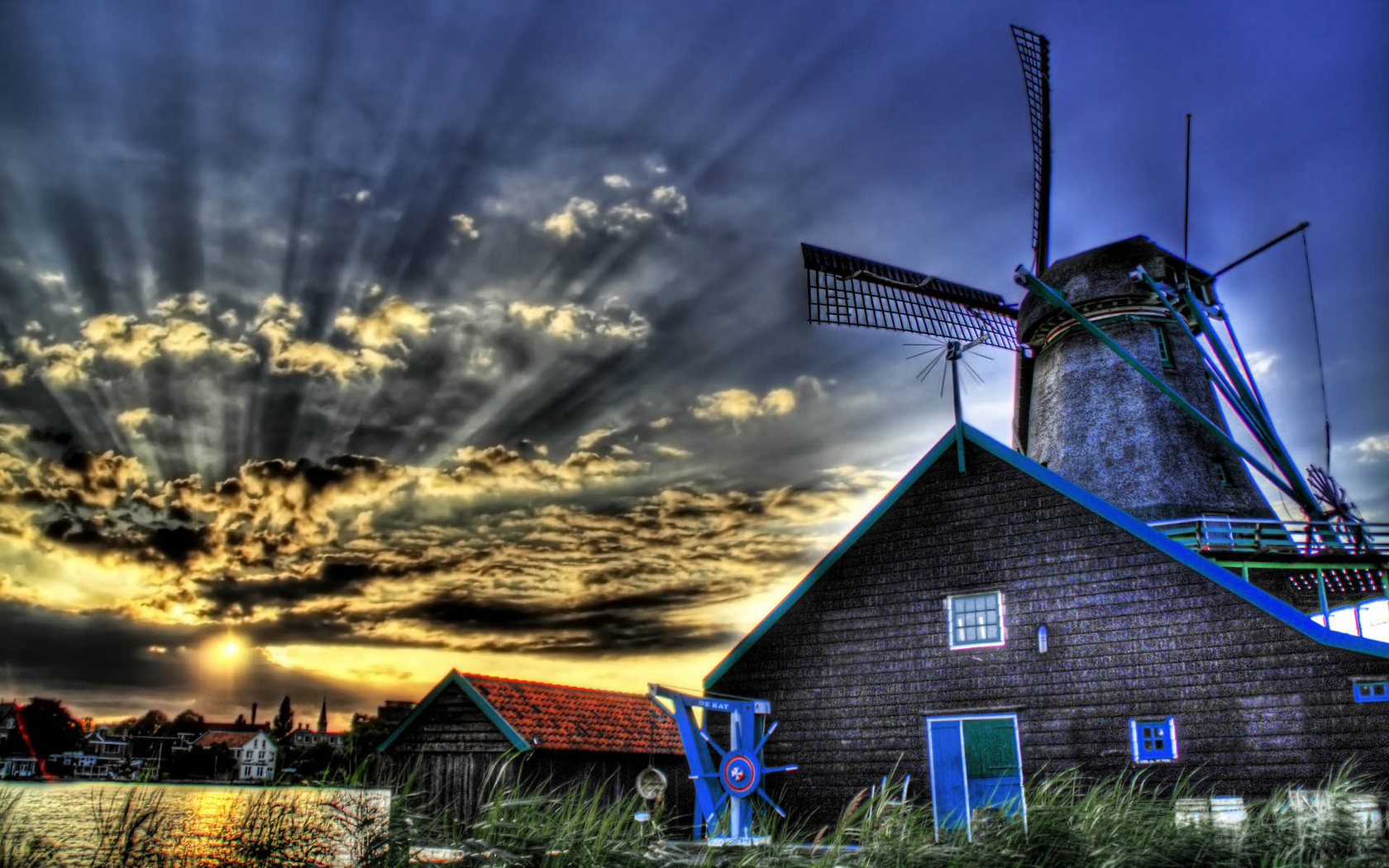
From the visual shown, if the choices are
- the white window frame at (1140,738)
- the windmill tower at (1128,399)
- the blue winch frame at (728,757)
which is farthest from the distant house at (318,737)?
the windmill tower at (1128,399)

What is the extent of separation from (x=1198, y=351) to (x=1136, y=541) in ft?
33.6

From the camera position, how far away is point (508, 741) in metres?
19.3

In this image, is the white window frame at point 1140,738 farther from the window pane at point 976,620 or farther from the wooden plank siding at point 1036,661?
the window pane at point 976,620

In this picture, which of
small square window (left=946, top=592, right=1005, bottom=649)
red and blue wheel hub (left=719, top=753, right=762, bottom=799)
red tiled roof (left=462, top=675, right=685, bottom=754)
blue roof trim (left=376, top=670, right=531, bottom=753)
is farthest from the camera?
red tiled roof (left=462, top=675, right=685, bottom=754)

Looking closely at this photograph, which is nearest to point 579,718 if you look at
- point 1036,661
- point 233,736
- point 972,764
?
point 972,764

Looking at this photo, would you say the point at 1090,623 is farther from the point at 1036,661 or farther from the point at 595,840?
the point at 595,840

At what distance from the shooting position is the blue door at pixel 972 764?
1533cm

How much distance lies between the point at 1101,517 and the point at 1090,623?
5.49 feet

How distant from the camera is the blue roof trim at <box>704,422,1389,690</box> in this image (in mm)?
13609

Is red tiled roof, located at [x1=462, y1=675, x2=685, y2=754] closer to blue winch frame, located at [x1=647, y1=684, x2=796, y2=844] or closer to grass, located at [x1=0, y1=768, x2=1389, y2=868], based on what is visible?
blue winch frame, located at [x1=647, y1=684, x2=796, y2=844]

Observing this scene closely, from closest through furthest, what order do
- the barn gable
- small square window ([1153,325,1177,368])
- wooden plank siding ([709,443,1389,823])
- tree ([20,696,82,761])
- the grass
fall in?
the grass → wooden plank siding ([709,443,1389,823]) → the barn gable → small square window ([1153,325,1177,368]) → tree ([20,696,82,761])

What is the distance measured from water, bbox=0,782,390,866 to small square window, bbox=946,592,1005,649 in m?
11.3

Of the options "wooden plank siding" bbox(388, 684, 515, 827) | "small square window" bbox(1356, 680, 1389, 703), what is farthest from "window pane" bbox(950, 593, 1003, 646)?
"wooden plank siding" bbox(388, 684, 515, 827)

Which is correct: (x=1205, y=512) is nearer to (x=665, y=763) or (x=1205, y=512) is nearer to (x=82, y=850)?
(x=665, y=763)
